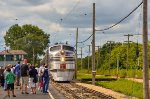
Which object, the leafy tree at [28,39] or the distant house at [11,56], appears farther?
the leafy tree at [28,39]

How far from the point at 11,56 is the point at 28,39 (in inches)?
353

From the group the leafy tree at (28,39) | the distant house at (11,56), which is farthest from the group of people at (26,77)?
the leafy tree at (28,39)

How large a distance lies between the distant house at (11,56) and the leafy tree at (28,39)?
628cm

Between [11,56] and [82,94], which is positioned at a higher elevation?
[11,56]

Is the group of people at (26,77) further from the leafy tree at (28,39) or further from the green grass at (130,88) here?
the leafy tree at (28,39)

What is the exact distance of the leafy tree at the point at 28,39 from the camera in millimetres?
159125

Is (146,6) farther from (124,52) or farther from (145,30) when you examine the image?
(124,52)

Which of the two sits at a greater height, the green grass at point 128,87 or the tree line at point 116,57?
the tree line at point 116,57

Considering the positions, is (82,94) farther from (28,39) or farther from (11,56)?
(28,39)

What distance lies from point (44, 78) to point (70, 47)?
2029 cm

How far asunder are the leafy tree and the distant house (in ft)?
20.6

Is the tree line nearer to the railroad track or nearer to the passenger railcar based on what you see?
the passenger railcar

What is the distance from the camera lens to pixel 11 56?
15450cm

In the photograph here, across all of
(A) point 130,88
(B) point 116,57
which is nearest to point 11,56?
(B) point 116,57
